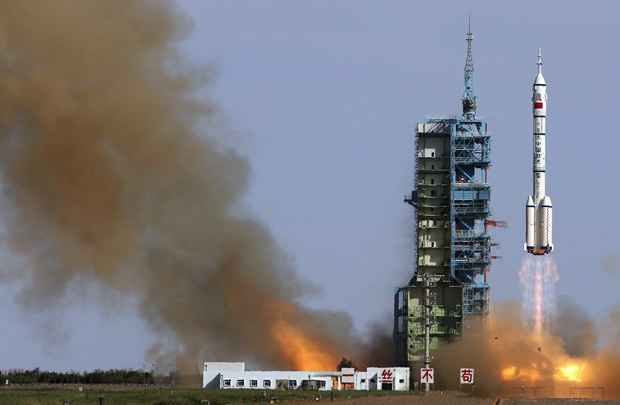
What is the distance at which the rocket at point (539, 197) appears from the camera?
128m

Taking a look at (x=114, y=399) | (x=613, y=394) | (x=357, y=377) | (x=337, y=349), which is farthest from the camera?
(x=337, y=349)

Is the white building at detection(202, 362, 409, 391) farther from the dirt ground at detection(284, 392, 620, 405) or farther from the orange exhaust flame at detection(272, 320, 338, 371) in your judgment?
the dirt ground at detection(284, 392, 620, 405)

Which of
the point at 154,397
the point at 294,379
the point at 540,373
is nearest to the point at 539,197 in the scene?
the point at 540,373

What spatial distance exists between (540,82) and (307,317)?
101 ft

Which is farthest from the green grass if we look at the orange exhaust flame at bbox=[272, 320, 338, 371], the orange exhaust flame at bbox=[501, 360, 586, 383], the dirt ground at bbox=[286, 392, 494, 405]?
the orange exhaust flame at bbox=[272, 320, 338, 371]

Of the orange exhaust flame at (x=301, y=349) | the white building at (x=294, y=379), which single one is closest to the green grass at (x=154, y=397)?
the white building at (x=294, y=379)

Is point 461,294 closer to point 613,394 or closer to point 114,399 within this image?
point 613,394

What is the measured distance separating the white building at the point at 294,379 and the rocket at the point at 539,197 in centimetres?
1917

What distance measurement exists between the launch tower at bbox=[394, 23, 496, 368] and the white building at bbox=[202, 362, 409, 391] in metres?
9.45

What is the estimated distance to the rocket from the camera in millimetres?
128375

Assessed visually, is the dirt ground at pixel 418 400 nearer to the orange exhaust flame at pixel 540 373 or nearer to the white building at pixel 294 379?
the orange exhaust flame at pixel 540 373

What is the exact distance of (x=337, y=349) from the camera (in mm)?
149500

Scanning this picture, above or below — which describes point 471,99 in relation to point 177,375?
above

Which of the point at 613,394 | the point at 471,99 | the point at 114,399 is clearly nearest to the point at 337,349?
the point at 471,99
